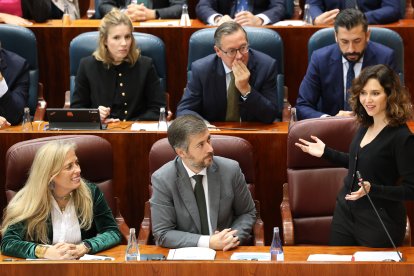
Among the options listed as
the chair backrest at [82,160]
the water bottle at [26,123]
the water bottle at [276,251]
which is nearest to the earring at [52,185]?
the chair backrest at [82,160]

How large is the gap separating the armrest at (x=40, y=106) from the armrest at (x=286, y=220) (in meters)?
1.23

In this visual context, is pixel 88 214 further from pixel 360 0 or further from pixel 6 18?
pixel 360 0

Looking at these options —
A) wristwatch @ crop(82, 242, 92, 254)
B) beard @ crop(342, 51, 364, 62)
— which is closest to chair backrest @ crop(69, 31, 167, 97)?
beard @ crop(342, 51, 364, 62)

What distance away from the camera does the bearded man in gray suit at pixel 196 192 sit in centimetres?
298

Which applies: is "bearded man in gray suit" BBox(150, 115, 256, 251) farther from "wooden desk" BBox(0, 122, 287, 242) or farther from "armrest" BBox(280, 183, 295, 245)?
"wooden desk" BBox(0, 122, 287, 242)

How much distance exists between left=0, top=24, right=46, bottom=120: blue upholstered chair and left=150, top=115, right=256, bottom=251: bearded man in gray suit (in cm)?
124

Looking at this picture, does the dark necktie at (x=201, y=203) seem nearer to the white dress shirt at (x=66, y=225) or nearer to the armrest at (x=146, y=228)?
the armrest at (x=146, y=228)

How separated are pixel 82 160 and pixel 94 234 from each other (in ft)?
0.83

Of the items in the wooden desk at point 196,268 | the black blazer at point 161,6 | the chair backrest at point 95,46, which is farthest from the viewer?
the black blazer at point 161,6

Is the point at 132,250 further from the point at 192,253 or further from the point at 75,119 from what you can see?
the point at 75,119

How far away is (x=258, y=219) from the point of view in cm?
319

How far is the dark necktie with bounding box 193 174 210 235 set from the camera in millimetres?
3041

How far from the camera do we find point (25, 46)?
164 inches

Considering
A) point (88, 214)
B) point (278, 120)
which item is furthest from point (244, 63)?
point (88, 214)
